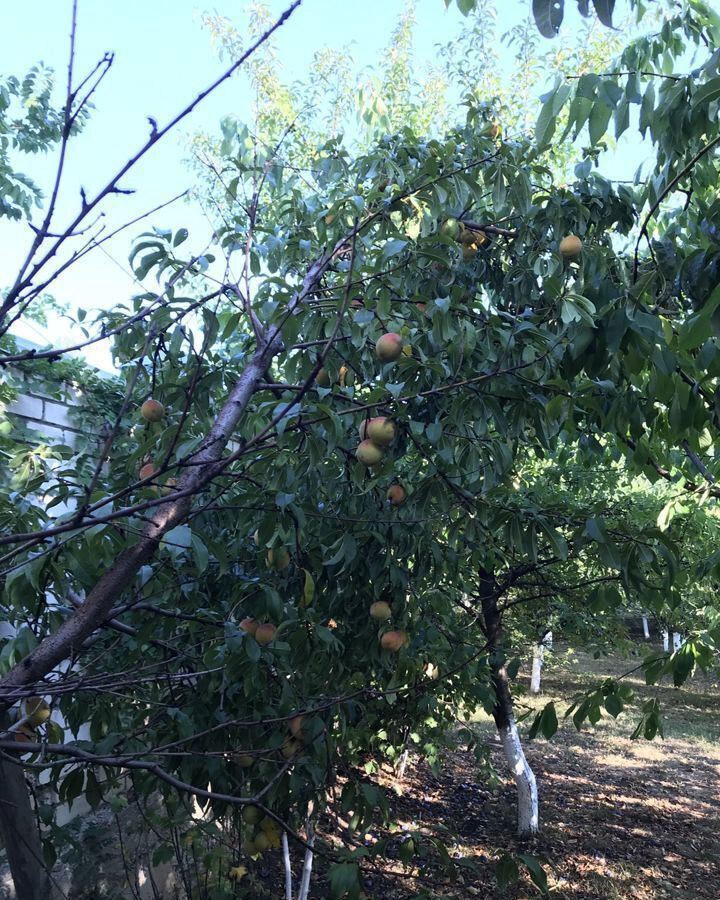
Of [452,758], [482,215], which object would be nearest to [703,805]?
[452,758]

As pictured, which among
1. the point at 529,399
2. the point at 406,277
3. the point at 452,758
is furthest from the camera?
the point at 452,758

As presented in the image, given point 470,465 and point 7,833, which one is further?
point 470,465

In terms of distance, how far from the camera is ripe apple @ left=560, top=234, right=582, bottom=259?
2.18 metres

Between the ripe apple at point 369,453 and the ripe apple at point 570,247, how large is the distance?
877 mm

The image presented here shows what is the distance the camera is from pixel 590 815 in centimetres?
685

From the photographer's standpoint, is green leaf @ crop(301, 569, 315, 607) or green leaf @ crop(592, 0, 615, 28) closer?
green leaf @ crop(592, 0, 615, 28)

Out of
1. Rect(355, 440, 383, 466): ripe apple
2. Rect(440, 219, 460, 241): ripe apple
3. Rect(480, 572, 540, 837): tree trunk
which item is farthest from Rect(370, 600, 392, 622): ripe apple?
Rect(480, 572, 540, 837): tree trunk

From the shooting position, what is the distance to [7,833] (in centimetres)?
164

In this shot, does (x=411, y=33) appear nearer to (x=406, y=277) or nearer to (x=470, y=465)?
(x=406, y=277)

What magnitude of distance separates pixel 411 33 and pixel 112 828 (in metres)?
8.01

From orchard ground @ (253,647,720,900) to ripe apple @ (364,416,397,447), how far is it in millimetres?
1787

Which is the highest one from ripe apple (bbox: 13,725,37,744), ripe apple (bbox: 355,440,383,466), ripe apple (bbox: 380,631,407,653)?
ripe apple (bbox: 355,440,383,466)

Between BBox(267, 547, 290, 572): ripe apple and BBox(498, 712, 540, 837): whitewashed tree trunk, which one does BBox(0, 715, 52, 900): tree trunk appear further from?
BBox(498, 712, 540, 837): whitewashed tree trunk

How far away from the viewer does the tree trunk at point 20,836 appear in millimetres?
1639
